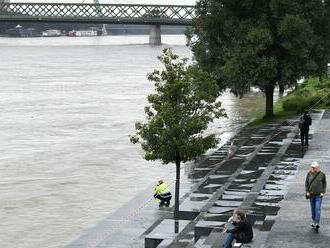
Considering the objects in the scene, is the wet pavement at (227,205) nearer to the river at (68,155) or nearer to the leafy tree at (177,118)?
the leafy tree at (177,118)

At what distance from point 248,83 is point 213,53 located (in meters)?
2.77

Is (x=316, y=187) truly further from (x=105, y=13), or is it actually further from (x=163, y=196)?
(x=105, y=13)

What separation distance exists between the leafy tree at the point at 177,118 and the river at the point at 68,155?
3634mm

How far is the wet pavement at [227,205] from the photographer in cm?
1630

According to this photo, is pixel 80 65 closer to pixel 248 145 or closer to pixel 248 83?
pixel 248 83

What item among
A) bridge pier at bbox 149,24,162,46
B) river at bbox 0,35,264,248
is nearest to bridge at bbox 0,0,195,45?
bridge pier at bbox 149,24,162,46

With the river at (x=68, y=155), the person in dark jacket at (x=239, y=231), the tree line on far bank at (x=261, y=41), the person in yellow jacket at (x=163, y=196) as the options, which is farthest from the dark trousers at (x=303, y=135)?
the person in dark jacket at (x=239, y=231)

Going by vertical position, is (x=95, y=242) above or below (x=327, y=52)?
below

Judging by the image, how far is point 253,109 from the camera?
52.0 meters

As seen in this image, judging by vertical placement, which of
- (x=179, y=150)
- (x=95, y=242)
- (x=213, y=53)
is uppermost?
(x=213, y=53)

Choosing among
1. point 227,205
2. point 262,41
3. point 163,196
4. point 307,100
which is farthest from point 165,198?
point 307,100

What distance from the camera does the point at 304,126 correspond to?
26.9 meters

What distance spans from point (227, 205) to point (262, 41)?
59.0 ft

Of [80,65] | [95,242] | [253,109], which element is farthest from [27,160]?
[80,65]
